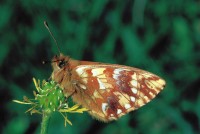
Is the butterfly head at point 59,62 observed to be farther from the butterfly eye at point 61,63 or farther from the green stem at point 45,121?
the green stem at point 45,121

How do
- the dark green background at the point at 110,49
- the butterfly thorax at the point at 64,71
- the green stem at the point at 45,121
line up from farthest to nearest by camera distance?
the dark green background at the point at 110,49, the butterfly thorax at the point at 64,71, the green stem at the point at 45,121

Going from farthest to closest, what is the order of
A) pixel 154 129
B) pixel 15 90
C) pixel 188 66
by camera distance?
pixel 188 66 → pixel 154 129 → pixel 15 90

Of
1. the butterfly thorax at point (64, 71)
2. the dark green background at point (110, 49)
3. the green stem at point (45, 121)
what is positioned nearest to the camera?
the green stem at point (45, 121)

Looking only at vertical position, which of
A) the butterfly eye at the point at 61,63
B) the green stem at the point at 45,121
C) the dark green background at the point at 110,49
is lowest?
the green stem at the point at 45,121

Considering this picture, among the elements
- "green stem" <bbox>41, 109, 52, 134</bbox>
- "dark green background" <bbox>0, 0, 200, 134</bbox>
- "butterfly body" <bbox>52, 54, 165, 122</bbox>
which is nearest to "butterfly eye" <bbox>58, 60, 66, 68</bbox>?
"butterfly body" <bbox>52, 54, 165, 122</bbox>

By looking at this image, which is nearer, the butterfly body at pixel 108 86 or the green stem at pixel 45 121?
the green stem at pixel 45 121

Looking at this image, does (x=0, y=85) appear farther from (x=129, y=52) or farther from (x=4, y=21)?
(x=129, y=52)

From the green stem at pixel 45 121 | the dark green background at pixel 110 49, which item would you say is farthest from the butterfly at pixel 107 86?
the dark green background at pixel 110 49

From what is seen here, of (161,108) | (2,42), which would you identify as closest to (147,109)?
(161,108)

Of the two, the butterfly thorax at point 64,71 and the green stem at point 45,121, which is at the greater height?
the butterfly thorax at point 64,71
